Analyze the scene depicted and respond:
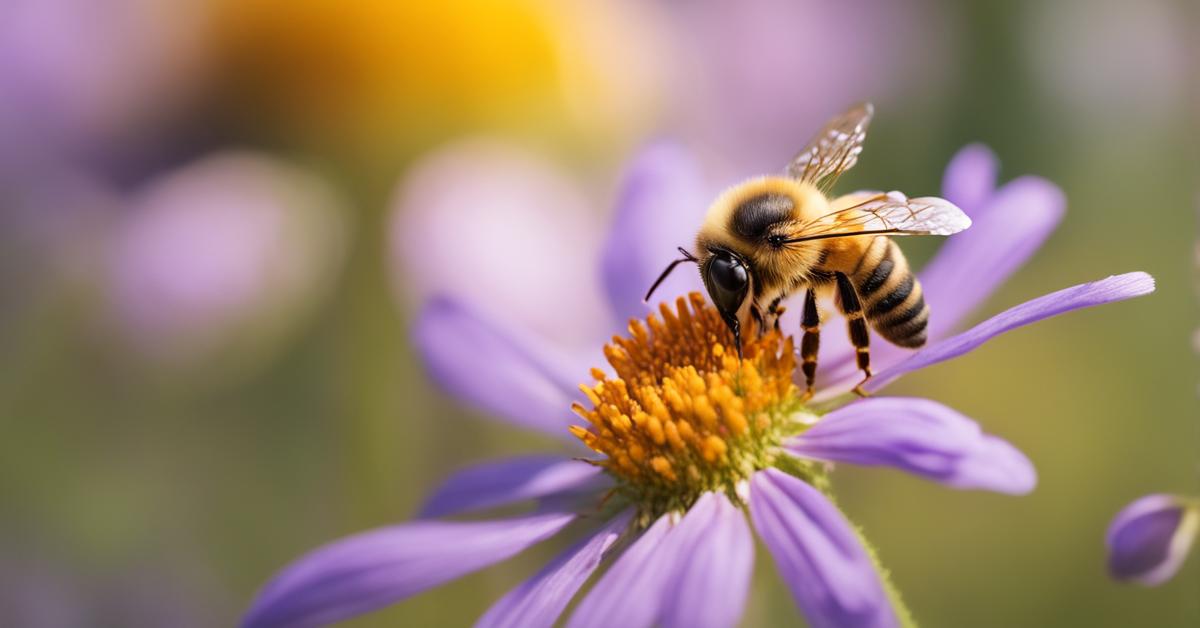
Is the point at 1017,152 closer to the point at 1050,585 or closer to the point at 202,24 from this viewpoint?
the point at 1050,585

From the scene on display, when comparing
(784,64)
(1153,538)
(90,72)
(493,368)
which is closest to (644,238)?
(493,368)

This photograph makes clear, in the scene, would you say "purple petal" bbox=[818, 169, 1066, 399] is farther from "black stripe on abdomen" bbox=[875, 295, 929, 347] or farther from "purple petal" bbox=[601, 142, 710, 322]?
"purple petal" bbox=[601, 142, 710, 322]

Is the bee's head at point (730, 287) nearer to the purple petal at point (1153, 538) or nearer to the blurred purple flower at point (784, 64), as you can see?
the purple petal at point (1153, 538)

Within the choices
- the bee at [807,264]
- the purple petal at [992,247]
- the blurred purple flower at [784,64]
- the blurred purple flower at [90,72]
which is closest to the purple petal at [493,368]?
the bee at [807,264]

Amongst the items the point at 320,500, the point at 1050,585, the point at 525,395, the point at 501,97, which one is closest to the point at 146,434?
the point at 320,500

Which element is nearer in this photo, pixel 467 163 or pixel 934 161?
pixel 467 163

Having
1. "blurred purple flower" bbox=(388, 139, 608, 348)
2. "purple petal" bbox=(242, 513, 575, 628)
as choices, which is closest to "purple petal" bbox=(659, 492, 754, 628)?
"purple petal" bbox=(242, 513, 575, 628)
